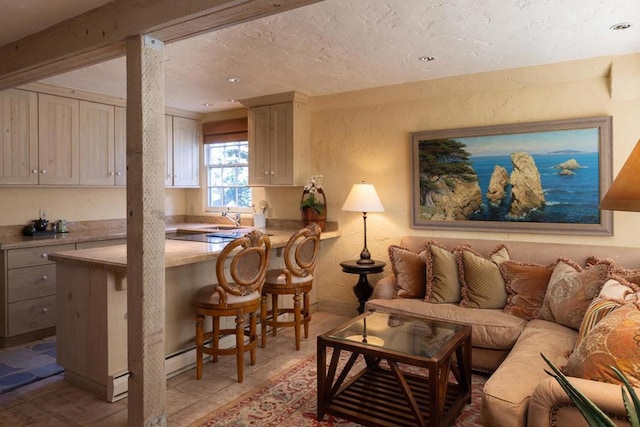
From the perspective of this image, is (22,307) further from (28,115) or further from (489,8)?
(489,8)

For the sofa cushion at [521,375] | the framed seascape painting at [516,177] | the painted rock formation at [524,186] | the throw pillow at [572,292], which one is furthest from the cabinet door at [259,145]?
the sofa cushion at [521,375]

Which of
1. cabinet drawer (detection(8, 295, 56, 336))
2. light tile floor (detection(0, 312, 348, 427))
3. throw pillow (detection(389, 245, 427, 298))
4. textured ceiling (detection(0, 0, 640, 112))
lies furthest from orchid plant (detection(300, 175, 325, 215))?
cabinet drawer (detection(8, 295, 56, 336))

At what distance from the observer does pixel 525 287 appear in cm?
331

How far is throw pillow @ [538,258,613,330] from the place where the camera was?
2918 mm

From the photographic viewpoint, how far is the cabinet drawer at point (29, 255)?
378cm

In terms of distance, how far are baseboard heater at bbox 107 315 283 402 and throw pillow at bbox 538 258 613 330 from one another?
8.17ft

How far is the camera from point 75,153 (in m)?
4.51

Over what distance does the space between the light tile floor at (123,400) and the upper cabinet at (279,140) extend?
202 centimetres

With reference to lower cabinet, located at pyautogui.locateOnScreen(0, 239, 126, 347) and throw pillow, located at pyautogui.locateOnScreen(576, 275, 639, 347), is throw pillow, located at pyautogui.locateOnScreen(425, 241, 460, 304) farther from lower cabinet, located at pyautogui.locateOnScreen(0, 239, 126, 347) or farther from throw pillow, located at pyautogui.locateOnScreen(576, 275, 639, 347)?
lower cabinet, located at pyautogui.locateOnScreen(0, 239, 126, 347)

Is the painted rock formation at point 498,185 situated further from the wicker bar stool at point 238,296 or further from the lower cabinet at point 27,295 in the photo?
the lower cabinet at point 27,295

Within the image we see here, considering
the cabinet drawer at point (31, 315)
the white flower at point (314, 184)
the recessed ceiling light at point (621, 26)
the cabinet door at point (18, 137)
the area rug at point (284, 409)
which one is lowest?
Result: the area rug at point (284, 409)

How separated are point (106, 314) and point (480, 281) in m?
2.69

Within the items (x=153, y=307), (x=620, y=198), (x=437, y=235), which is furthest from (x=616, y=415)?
(x=437, y=235)

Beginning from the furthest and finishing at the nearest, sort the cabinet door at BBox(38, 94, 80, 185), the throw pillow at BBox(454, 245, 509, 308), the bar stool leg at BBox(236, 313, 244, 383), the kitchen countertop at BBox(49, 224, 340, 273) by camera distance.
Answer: the cabinet door at BBox(38, 94, 80, 185) → the throw pillow at BBox(454, 245, 509, 308) → the bar stool leg at BBox(236, 313, 244, 383) → the kitchen countertop at BBox(49, 224, 340, 273)
